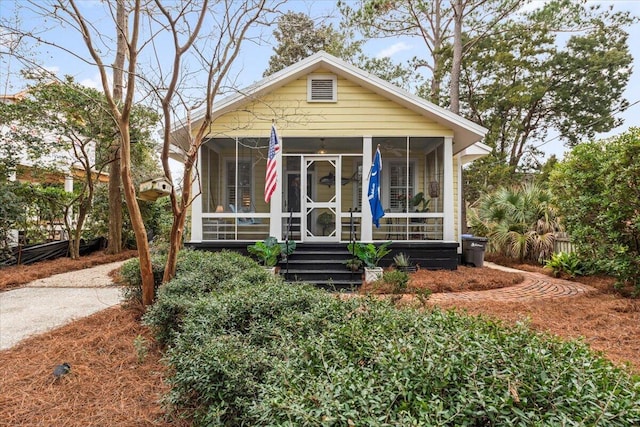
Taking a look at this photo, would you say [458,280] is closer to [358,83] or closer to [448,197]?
[448,197]

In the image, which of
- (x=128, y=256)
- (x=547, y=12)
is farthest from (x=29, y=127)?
(x=547, y=12)

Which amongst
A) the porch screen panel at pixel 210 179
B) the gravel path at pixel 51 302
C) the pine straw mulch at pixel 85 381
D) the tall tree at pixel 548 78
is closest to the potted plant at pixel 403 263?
the porch screen panel at pixel 210 179

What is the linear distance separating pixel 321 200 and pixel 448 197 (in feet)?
10.9

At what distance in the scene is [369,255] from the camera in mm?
7531

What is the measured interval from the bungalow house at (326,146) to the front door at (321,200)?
0.03 meters

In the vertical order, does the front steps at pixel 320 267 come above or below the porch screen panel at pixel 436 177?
below

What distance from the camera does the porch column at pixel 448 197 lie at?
27.8ft

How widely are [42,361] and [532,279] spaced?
877 centimetres

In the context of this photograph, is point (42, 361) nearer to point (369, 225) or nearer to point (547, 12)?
point (369, 225)

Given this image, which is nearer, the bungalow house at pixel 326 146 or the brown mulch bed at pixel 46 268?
the brown mulch bed at pixel 46 268

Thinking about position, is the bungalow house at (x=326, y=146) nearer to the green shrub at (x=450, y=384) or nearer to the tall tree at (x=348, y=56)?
the green shrub at (x=450, y=384)

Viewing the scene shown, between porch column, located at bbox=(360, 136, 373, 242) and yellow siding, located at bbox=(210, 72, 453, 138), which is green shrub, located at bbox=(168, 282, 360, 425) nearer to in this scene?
porch column, located at bbox=(360, 136, 373, 242)

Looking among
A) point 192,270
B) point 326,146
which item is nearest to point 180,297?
point 192,270

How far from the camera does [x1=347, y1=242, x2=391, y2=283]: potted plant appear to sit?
729 cm
